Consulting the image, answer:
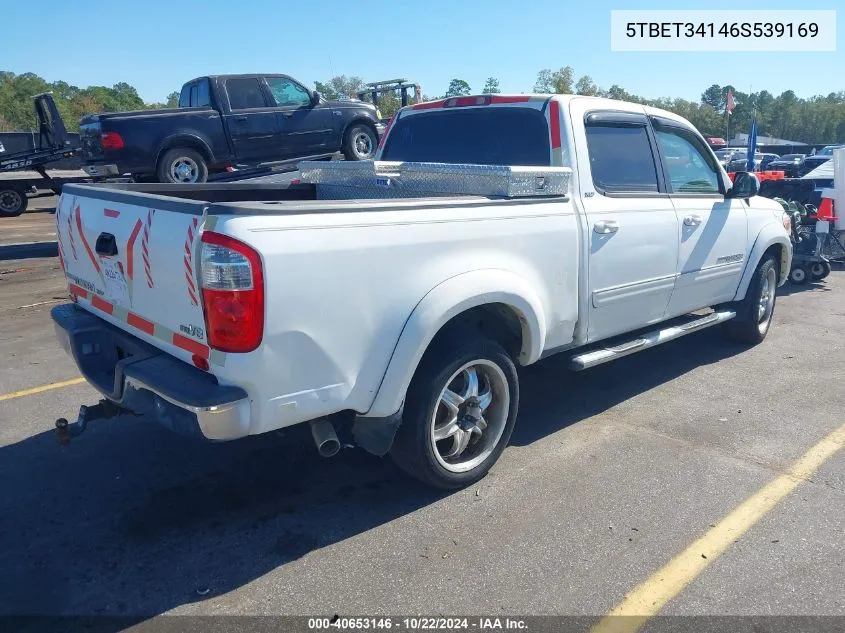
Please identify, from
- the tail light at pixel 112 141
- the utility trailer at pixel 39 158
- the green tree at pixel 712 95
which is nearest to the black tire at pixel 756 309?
the tail light at pixel 112 141

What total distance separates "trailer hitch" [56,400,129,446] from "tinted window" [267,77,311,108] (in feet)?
31.0

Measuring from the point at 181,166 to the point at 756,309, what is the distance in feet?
28.9

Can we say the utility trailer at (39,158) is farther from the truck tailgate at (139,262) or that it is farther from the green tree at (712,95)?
the green tree at (712,95)

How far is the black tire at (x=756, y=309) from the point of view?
245 inches

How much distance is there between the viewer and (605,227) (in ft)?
14.1

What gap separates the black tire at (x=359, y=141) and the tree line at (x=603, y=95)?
1646 centimetres

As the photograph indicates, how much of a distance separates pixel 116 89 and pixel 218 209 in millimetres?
104822

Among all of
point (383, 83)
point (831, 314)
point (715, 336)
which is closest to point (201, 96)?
point (383, 83)

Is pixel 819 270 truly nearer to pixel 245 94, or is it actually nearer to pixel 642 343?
pixel 642 343

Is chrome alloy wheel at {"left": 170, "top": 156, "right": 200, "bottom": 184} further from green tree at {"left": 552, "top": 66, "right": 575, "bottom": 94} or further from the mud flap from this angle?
green tree at {"left": 552, "top": 66, "right": 575, "bottom": 94}

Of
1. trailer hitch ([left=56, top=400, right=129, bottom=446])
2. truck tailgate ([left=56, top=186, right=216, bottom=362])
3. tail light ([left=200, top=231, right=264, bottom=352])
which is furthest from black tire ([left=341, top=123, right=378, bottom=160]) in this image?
tail light ([left=200, top=231, right=264, bottom=352])

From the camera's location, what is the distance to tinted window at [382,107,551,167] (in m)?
4.50

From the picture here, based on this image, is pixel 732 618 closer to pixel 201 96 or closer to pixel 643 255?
pixel 643 255

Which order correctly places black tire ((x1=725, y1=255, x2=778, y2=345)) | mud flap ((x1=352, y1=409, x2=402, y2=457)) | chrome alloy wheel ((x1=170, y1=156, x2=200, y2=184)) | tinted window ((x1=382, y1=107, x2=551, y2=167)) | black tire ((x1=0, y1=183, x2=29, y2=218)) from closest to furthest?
mud flap ((x1=352, y1=409, x2=402, y2=457))
tinted window ((x1=382, y1=107, x2=551, y2=167))
black tire ((x1=725, y1=255, x2=778, y2=345))
chrome alloy wheel ((x1=170, y1=156, x2=200, y2=184))
black tire ((x1=0, y1=183, x2=29, y2=218))
